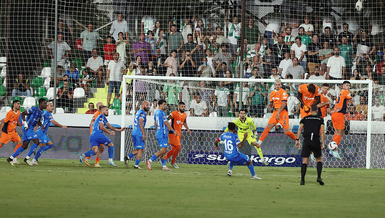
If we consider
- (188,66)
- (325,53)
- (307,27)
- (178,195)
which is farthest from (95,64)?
(178,195)

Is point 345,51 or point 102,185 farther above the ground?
point 345,51

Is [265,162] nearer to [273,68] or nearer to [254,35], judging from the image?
[273,68]

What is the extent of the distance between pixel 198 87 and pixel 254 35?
356cm

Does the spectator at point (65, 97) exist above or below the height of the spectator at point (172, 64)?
below

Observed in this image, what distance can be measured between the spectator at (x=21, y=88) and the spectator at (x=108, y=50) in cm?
303

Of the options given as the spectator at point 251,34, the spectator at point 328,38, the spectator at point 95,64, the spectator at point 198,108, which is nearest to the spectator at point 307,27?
the spectator at point 328,38

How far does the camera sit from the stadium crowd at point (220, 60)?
645 inches

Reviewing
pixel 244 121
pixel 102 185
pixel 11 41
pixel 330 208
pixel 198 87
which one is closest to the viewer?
→ pixel 330 208

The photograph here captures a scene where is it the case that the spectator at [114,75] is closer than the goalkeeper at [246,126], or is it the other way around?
the goalkeeper at [246,126]

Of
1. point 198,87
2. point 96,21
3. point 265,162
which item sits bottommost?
point 265,162

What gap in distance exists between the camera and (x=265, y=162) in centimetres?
1474

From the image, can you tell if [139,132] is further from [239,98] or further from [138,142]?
[239,98]

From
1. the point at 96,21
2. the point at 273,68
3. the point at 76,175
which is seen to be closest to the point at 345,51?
the point at 273,68

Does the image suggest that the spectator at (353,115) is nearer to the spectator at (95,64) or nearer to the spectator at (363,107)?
the spectator at (363,107)
